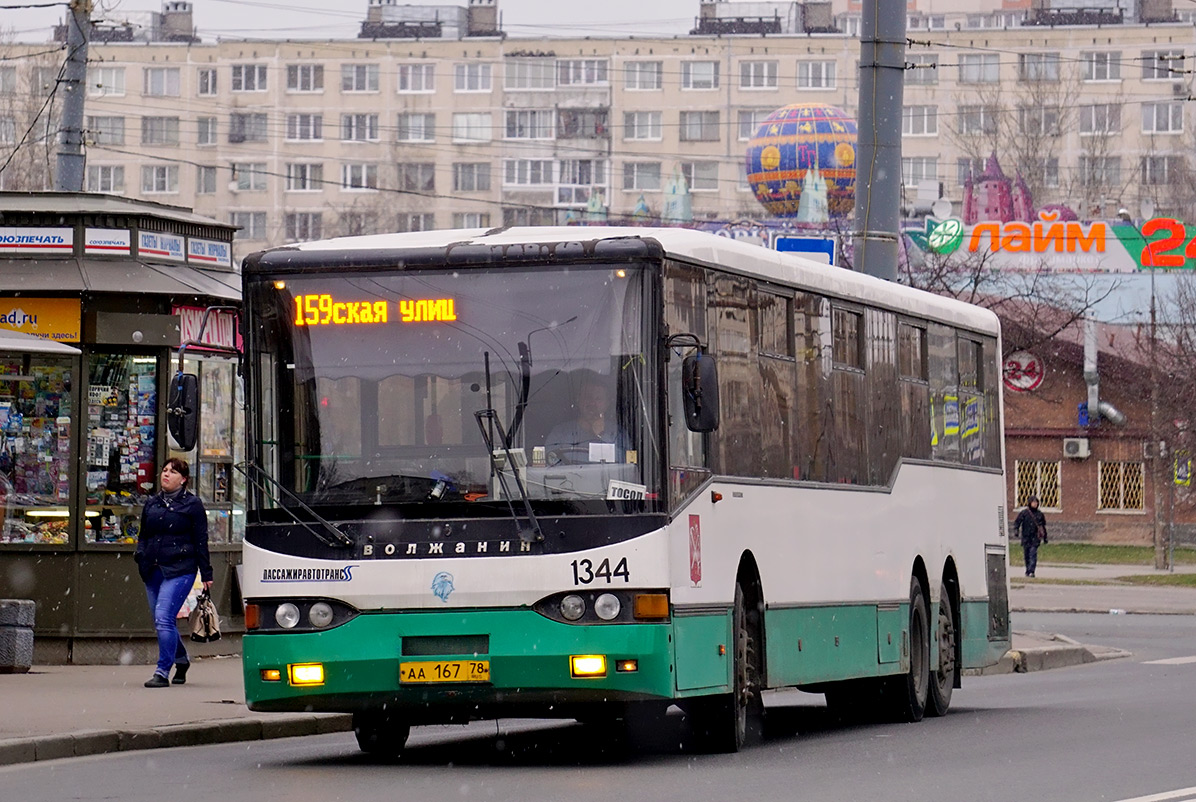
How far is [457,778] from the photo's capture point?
39.7 feet

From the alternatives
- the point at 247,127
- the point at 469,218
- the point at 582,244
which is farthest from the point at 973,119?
the point at 582,244

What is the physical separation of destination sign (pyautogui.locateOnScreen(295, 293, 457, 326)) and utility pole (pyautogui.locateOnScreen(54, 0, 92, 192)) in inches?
459

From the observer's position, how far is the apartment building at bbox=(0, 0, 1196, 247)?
124 metres

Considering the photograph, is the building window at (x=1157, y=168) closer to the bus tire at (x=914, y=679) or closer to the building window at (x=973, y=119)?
the building window at (x=973, y=119)

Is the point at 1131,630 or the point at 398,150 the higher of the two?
the point at 398,150

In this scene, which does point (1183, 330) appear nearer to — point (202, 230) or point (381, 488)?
point (202, 230)

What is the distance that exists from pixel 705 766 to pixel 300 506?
2531 mm

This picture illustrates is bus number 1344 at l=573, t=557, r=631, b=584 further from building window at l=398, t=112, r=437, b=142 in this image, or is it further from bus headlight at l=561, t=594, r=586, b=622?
building window at l=398, t=112, r=437, b=142

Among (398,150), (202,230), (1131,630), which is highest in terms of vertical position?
(398,150)

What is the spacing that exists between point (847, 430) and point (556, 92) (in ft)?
367

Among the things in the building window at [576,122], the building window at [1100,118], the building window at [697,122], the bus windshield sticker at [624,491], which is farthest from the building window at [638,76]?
the bus windshield sticker at [624,491]

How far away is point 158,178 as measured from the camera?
128m

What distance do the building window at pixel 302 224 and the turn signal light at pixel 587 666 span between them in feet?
368

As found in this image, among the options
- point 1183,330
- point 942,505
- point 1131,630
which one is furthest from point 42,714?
point 1183,330
